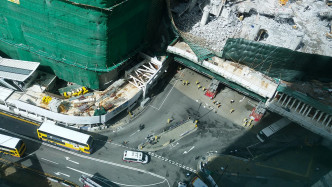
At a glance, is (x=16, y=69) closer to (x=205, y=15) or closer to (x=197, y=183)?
(x=197, y=183)

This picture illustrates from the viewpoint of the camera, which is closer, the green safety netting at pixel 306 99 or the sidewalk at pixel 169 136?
the green safety netting at pixel 306 99

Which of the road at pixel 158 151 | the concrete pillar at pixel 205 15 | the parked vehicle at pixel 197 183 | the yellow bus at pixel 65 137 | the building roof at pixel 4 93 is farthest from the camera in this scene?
the concrete pillar at pixel 205 15

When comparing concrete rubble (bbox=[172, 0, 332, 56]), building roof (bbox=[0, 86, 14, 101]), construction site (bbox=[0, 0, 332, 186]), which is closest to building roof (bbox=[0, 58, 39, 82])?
construction site (bbox=[0, 0, 332, 186])

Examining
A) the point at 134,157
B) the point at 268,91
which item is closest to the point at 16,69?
the point at 134,157

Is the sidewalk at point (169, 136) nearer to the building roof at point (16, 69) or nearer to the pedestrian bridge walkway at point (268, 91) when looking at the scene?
the pedestrian bridge walkway at point (268, 91)

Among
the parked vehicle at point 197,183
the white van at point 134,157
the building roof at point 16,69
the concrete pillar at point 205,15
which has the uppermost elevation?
the concrete pillar at point 205,15

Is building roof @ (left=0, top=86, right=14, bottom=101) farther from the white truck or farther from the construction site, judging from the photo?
the white truck

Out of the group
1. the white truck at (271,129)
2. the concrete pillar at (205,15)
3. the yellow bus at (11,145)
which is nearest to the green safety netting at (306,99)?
the white truck at (271,129)
